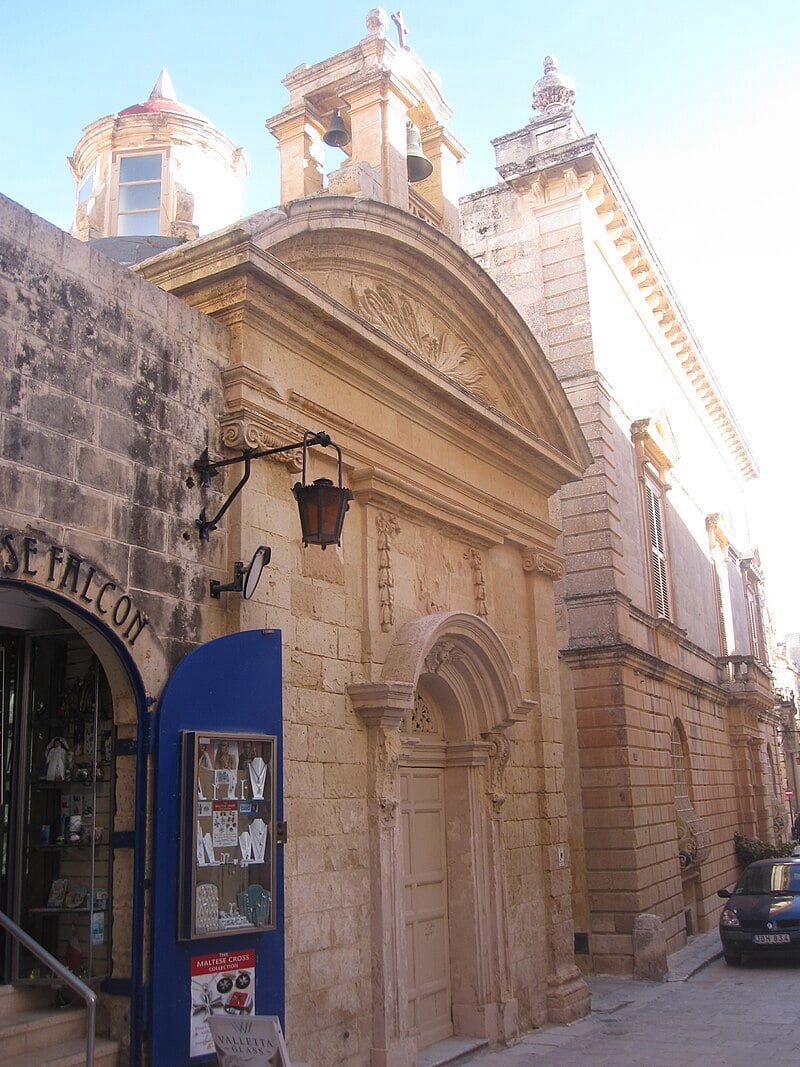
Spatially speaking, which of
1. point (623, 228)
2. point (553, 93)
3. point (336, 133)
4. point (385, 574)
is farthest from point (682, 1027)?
point (553, 93)

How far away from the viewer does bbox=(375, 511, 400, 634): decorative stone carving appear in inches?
318

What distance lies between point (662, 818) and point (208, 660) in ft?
31.9

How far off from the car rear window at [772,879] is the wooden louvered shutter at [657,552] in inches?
155

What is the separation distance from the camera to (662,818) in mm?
13953

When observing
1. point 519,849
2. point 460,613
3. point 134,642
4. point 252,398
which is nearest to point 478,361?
point 460,613

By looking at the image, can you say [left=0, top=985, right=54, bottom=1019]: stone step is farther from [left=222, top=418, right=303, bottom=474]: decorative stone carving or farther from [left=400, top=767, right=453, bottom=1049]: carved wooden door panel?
[left=222, top=418, right=303, bottom=474]: decorative stone carving

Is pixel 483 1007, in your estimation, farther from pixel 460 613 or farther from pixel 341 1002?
pixel 460 613

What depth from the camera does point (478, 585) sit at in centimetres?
961

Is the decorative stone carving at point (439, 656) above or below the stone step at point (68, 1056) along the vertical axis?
above

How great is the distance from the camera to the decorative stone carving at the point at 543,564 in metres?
10.6

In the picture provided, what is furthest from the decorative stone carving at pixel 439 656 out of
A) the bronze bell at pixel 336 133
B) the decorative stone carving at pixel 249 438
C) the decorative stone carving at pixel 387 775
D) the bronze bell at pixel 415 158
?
the bronze bell at pixel 336 133

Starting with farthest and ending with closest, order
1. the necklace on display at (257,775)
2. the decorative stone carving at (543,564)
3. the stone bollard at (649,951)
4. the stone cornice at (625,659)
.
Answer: the stone cornice at (625,659)
the stone bollard at (649,951)
the decorative stone carving at (543,564)
the necklace on display at (257,775)

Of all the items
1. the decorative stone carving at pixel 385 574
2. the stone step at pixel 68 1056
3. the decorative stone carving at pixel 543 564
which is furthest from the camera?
the decorative stone carving at pixel 543 564

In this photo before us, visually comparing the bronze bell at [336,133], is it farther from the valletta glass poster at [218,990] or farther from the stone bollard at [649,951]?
the stone bollard at [649,951]
